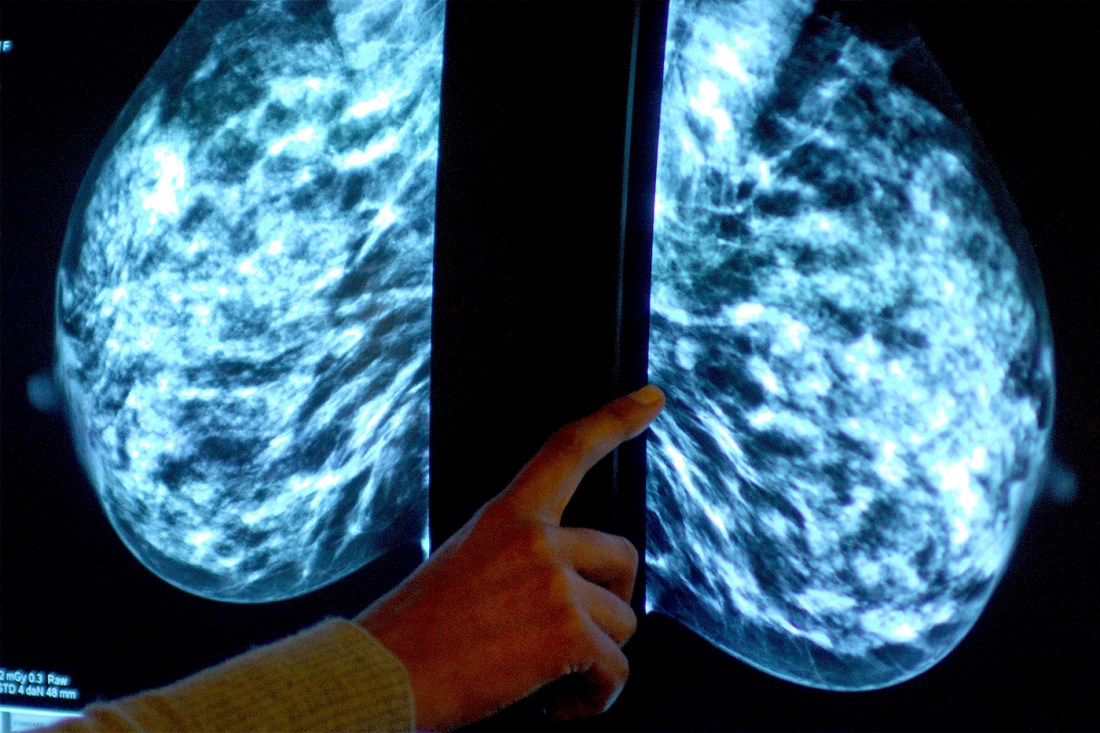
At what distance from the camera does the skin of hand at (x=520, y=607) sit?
0.59 meters

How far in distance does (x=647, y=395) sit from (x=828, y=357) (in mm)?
148

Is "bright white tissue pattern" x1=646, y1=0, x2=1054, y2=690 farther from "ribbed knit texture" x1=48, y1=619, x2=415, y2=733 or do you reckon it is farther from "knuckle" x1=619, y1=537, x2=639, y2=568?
"ribbed knit texture" x1=48, y1=619, x2=415, y2=733

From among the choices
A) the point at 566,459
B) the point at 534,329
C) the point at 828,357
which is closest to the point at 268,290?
the point at 534,329

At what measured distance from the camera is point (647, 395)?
27.7 inches

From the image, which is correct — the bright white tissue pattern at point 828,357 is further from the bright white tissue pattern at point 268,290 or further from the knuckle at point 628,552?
the bright white tissue pattern at point 268,290

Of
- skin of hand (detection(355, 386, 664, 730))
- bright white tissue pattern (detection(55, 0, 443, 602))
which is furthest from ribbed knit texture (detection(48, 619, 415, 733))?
bright white tissue pattern (detection(55, 0, 443, 602))

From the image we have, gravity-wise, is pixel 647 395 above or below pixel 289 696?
above

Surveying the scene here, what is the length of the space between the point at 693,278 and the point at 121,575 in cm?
70

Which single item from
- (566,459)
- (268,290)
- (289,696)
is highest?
(268,290)

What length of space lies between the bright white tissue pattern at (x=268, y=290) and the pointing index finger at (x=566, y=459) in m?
0.20

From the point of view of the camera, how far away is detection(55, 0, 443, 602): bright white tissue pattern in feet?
2.73

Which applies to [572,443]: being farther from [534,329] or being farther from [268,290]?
[268,290]

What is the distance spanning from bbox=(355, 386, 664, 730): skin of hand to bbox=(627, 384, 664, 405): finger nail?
0.10 ft

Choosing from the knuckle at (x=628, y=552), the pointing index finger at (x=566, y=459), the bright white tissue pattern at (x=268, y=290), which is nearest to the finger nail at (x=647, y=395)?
the pointing index finger at (x=566, y=459)
